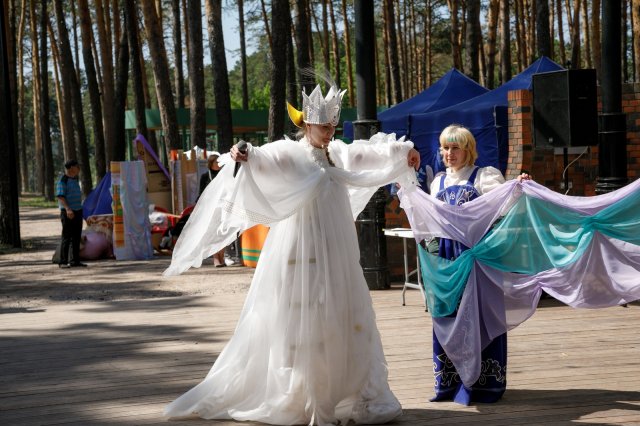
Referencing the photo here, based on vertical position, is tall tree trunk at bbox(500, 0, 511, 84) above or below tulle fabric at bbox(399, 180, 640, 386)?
above

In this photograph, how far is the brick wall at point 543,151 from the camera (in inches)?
468

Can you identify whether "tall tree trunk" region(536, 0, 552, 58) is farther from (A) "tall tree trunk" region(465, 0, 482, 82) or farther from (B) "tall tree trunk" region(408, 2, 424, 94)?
(B) "tall tree trunk" region(408, 2, 424, 94)

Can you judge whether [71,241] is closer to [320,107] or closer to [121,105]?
[320,107]

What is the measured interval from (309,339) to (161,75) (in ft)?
62.7

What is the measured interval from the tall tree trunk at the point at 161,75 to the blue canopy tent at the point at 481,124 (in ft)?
32.1

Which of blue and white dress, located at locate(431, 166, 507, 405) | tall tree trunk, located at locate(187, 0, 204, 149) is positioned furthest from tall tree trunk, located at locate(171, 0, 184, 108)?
blue and white dress, located at locate(431, 166, 507, 405)

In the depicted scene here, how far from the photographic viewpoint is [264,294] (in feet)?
18.6

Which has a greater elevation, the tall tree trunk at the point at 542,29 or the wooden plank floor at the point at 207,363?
the tall tree trunk at the point at 542,29

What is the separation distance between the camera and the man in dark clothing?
15.5 metres

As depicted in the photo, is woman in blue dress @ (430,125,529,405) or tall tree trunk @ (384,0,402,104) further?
tall tree trunk @ (384,0,402,104)

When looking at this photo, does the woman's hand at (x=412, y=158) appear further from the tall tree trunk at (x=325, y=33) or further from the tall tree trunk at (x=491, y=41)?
the tall tree trunk at (x=325, y=33)

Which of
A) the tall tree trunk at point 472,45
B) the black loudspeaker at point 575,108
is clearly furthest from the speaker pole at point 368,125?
the tall tree trunk at point 472,45

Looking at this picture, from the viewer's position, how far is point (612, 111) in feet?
32.6

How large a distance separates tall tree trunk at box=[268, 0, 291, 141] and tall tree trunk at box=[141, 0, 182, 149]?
4291 mm
